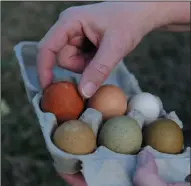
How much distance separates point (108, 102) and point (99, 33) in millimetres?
191

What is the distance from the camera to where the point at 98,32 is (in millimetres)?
1229

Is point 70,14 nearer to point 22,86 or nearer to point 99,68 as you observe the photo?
point 99,68

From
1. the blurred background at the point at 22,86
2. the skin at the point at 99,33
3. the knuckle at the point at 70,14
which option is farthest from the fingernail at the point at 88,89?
the blurred background at the point at 22,86

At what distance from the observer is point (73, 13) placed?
49.0 inches

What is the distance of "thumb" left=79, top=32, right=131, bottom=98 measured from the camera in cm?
111

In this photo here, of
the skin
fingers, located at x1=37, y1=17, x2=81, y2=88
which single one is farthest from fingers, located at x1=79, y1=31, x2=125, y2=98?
fingers, located at x1=37, y1=17, x2=81, y2=88

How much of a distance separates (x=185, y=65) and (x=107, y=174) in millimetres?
1227

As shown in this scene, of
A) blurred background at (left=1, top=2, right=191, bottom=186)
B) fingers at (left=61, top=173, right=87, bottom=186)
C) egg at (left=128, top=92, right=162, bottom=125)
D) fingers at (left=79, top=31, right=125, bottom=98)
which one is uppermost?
fingers at (left=79, top=31, right=125, bottom=98)

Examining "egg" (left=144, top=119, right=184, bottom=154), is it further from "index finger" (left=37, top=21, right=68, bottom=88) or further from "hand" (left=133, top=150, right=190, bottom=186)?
"index finger" (left=37, top=21, right=68, bottom=88)

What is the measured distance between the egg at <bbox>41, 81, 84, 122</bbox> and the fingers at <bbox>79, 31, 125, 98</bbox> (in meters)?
0.02

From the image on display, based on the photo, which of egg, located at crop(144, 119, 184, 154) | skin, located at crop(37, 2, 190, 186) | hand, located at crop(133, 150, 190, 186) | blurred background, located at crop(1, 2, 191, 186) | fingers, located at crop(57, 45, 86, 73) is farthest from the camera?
blurred background, located at crop(1, 2, 191, 186)

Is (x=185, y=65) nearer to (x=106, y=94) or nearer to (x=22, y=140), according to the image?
(x=22, y=140)

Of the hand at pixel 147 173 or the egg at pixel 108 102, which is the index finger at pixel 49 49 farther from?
the hand at pixel 147 173

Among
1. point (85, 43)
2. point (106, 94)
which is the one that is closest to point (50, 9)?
point (85, 43)
